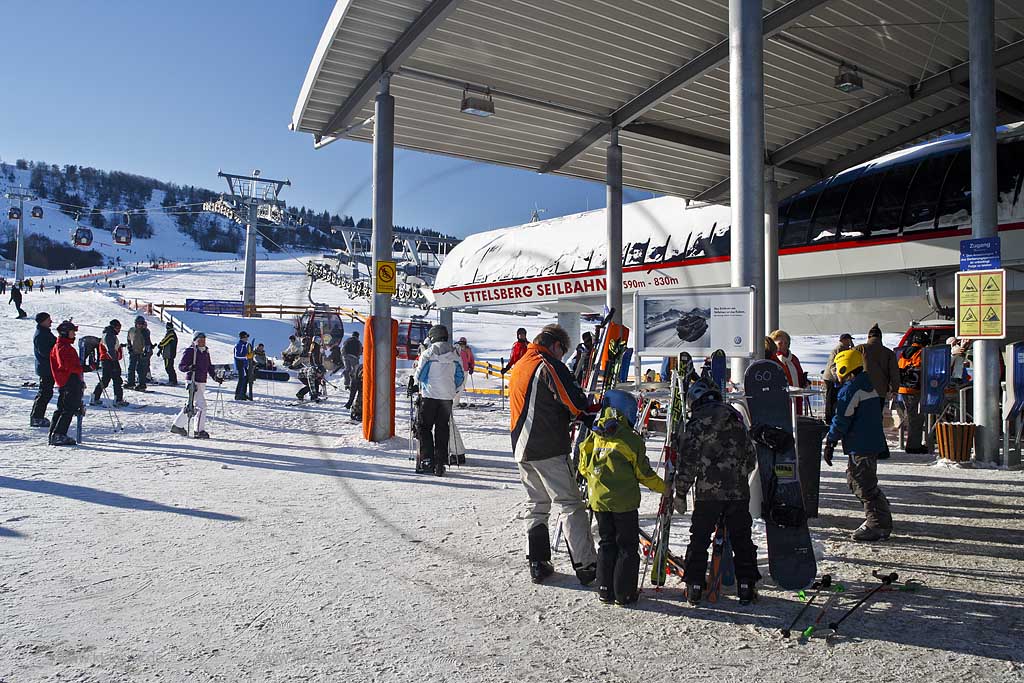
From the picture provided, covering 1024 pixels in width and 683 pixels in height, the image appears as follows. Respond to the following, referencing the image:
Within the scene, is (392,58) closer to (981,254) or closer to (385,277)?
(385,277)

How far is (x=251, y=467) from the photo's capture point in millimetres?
8609

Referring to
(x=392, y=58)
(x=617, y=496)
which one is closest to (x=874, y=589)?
(x=617, y=496)

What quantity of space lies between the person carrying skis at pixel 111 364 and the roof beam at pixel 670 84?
28.9ft

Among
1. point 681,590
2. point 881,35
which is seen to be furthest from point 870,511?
point 881,35

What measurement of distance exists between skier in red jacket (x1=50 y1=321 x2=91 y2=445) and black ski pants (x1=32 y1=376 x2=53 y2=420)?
3.75 ft

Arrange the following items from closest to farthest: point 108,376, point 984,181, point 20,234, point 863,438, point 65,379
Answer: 1. point 863,438
2. point 984,181
3. point 65,379
4. point 108,376
5. point 20,234

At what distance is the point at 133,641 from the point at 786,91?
37.4ft

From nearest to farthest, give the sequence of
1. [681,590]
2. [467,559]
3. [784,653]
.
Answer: [784,653]
[681,590]
[467,559]

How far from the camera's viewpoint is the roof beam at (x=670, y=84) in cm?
895

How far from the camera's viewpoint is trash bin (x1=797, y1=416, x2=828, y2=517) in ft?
20.2

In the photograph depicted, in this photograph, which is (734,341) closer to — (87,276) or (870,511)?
(870,511)

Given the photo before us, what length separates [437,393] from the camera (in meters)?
8.05

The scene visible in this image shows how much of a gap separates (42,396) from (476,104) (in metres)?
7.66

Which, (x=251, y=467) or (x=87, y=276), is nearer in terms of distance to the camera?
(x=251, y=467)
